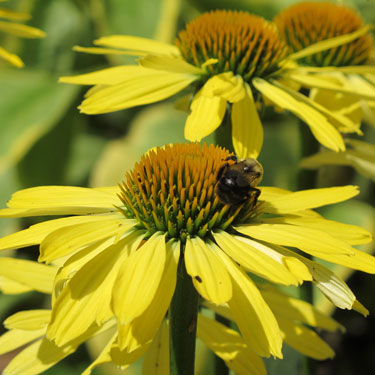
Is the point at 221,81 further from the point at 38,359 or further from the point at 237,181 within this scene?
the point at 38,359

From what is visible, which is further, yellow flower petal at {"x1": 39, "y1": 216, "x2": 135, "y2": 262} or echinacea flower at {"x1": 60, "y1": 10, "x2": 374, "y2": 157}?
echinacea flower at {"x1": 60, "y1": 10, "x2": 374, "y2": 157}

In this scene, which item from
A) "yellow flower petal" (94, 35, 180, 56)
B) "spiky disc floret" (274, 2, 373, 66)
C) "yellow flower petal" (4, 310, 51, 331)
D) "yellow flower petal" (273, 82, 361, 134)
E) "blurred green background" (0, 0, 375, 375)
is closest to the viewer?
"yellow flower petal" (4, 310, 51, 331)

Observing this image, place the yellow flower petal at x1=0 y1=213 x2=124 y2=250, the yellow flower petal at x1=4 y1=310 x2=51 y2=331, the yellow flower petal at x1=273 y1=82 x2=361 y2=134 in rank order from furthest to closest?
1. the yellow flower petal at x1=273 y1=82 x2=361 y2=134
2. the yellow flower petal at x1=4 y1=310 x2=51 y2=331
3. the yellow flower petal at x1=0 y1=213 x2=124 y2=250

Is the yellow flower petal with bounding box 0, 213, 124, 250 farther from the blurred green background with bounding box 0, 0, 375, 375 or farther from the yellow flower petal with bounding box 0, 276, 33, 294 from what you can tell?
the blurred green background with bounding box 0, 0, 375, 375

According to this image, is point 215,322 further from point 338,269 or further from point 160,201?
point 338,269

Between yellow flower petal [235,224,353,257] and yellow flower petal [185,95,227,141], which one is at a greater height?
yellow flower petal [185,95,227,141]

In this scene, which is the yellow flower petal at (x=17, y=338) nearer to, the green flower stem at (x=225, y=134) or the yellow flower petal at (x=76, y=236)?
the yellow flower petal at (x=76, y=236)

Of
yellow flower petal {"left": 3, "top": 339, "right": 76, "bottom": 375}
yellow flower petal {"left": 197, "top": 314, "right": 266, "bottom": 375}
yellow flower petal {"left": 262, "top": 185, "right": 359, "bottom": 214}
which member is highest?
yellow flower petal {"left": 262, "top": 185, "right": 359, "bottom": 214}

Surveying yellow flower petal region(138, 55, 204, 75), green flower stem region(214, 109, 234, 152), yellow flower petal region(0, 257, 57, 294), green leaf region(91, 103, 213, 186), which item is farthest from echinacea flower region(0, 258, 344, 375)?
green leaf region(91, 103, 213, 186)

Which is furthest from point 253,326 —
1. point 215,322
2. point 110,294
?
point 215,322
